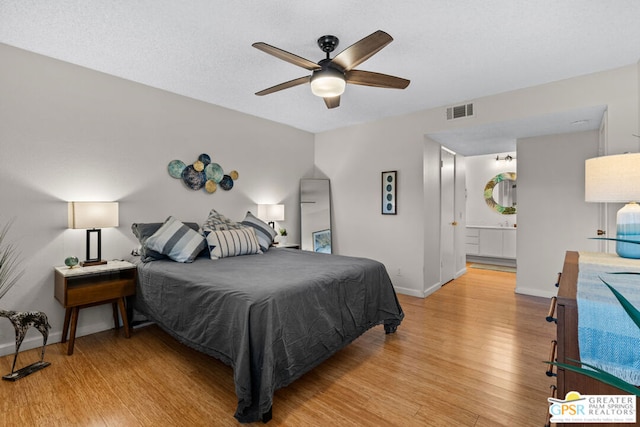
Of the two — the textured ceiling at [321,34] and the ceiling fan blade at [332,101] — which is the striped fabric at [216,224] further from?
the ceiling fan blade at [332,101]

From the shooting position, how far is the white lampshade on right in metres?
1.89

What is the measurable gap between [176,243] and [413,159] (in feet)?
10.4

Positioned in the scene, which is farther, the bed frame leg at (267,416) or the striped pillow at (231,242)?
the striped pillow at (231,242)

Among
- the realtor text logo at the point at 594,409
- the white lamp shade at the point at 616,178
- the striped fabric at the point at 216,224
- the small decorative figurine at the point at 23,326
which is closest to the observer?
the realtor text logo at the point at 594,409

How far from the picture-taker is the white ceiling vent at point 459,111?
149 inches

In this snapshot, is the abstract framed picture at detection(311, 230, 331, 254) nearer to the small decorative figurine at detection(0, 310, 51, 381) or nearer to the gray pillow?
the gray pillow

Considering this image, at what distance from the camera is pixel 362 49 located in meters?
2.01

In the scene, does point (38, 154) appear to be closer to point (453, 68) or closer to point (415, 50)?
point (415, 50)

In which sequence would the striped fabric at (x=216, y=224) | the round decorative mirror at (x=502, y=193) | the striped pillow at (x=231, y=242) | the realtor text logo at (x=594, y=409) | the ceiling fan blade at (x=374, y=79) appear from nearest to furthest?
the realtor text logo at (x=594, y=409) < the ceiling fan blade at (x=374, y=79) < the striped pillow at (x=231, y=242) < the striped fabric at (x=216, y=224) < the round decorative mirror at (x=502, y=193)

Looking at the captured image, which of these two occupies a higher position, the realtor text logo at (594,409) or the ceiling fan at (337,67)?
the ceiling fan at (337,67)

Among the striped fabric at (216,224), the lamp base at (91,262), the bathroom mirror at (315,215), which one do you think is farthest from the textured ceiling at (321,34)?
the bathroom mirror at (315,215)

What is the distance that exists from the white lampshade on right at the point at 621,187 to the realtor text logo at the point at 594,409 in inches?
55.0

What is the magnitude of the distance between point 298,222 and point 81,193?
118 inches

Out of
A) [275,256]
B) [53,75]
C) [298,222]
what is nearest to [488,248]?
[298,222]
